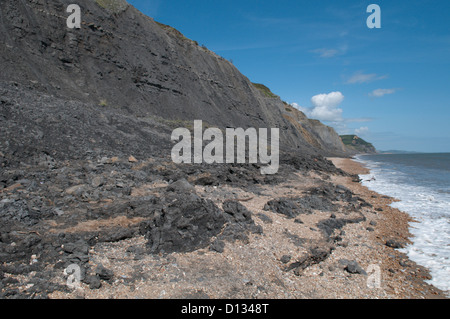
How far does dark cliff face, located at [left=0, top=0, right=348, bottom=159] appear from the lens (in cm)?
1997

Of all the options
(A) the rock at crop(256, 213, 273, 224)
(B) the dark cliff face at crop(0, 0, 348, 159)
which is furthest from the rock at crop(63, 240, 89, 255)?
(B) the dark cliff face at crop(0, 0, 348, 159)

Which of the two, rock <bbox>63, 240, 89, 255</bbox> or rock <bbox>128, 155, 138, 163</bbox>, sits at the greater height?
rock <bbox>128, 155, 138, 163</bbox>

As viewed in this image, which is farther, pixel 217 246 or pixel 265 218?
pixel 265 218

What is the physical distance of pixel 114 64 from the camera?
25781 mm

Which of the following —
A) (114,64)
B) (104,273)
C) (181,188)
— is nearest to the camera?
(104,273)

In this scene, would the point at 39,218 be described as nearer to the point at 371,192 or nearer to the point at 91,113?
the point at 91,113

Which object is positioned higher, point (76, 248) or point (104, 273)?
point (76, 248)

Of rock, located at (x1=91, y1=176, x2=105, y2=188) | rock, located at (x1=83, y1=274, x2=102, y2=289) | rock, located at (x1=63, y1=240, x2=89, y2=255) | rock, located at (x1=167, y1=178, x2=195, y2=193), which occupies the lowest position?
rock, located at (x1=83, y1=274, x2=102, y2=289)

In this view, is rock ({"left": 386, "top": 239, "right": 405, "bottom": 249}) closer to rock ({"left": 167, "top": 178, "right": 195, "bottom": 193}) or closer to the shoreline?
the shoreline

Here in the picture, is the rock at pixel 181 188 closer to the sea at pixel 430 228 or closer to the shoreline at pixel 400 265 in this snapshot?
the shoreline at pixel 400 265

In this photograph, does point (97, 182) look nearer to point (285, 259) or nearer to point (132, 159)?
point (132, 159)

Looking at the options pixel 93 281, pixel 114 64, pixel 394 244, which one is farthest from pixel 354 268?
pixel 114 64

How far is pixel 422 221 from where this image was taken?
1169 centimetres

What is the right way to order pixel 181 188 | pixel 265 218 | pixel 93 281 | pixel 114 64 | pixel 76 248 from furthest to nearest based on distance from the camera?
pixel 114 64 → pixel 181 188 → pixel 265 218 → pixel 76 248 → pixel 93 281
